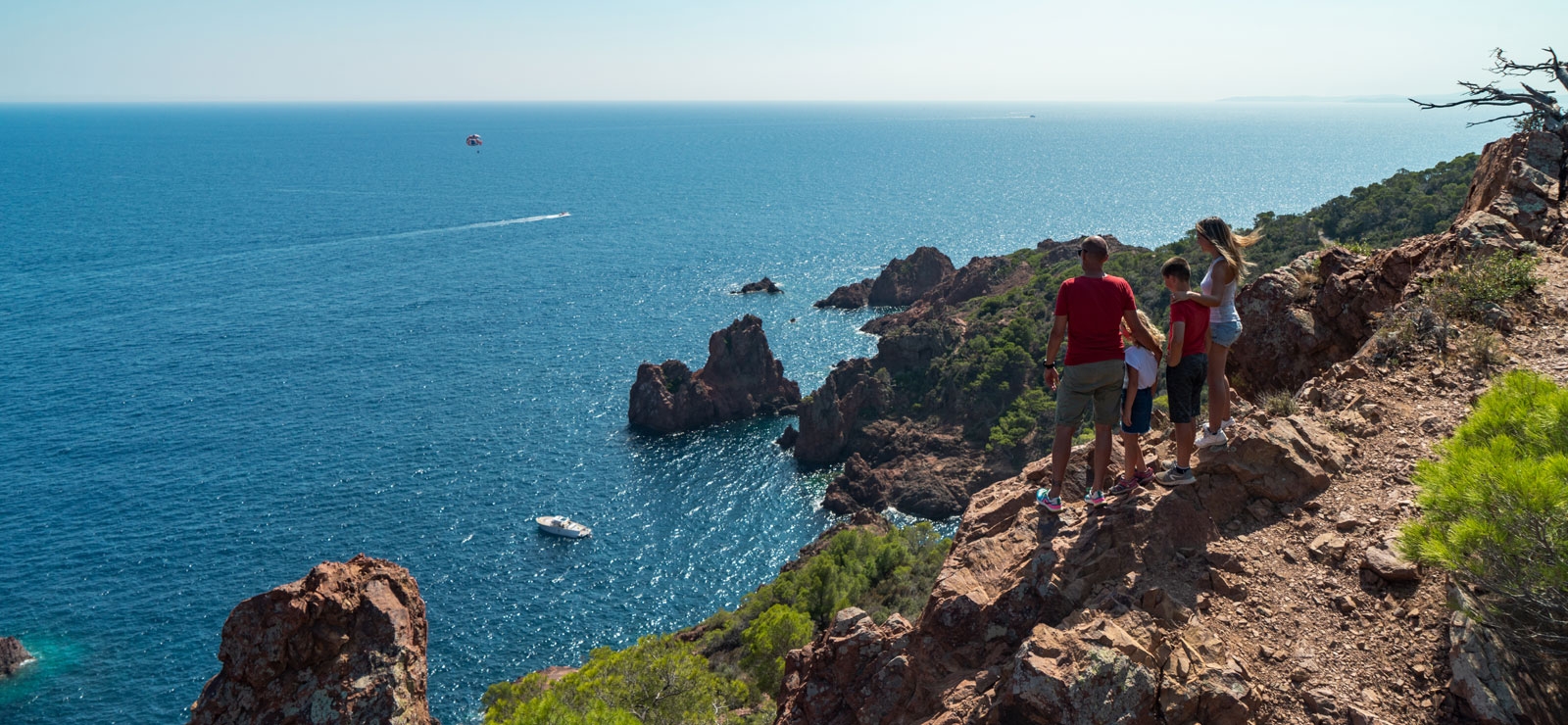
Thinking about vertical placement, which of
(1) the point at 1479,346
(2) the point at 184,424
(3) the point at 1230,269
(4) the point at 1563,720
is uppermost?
(3) the point at 1230,269

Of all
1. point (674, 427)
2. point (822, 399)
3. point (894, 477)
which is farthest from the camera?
point (674, 427)

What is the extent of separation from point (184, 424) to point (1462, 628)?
75.9m

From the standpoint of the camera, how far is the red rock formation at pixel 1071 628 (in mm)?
8141

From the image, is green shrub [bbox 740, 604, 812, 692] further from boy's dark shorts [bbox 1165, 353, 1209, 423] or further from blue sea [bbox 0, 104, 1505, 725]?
boy's dark shorts [bbox 1165, 353, 1209, 423]

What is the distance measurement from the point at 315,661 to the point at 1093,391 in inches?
511

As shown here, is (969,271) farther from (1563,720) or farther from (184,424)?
(1563,720)

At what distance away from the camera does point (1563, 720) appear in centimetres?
739

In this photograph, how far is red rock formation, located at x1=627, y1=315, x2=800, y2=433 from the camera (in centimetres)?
6869

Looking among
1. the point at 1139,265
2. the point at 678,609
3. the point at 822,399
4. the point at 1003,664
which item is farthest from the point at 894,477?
the point at 1003,664

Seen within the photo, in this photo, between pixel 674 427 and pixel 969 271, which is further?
pixel 969 271

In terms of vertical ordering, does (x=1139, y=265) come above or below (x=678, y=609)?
above

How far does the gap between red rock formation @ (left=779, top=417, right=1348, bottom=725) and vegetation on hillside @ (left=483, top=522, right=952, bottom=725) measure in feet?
13.3

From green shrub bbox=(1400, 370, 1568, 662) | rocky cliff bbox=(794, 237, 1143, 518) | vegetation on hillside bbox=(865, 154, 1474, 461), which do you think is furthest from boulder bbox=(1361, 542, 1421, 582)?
vegetation on hillside bbox=(865, 154, 1474, 461)

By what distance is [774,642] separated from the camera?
27906 millimetres
